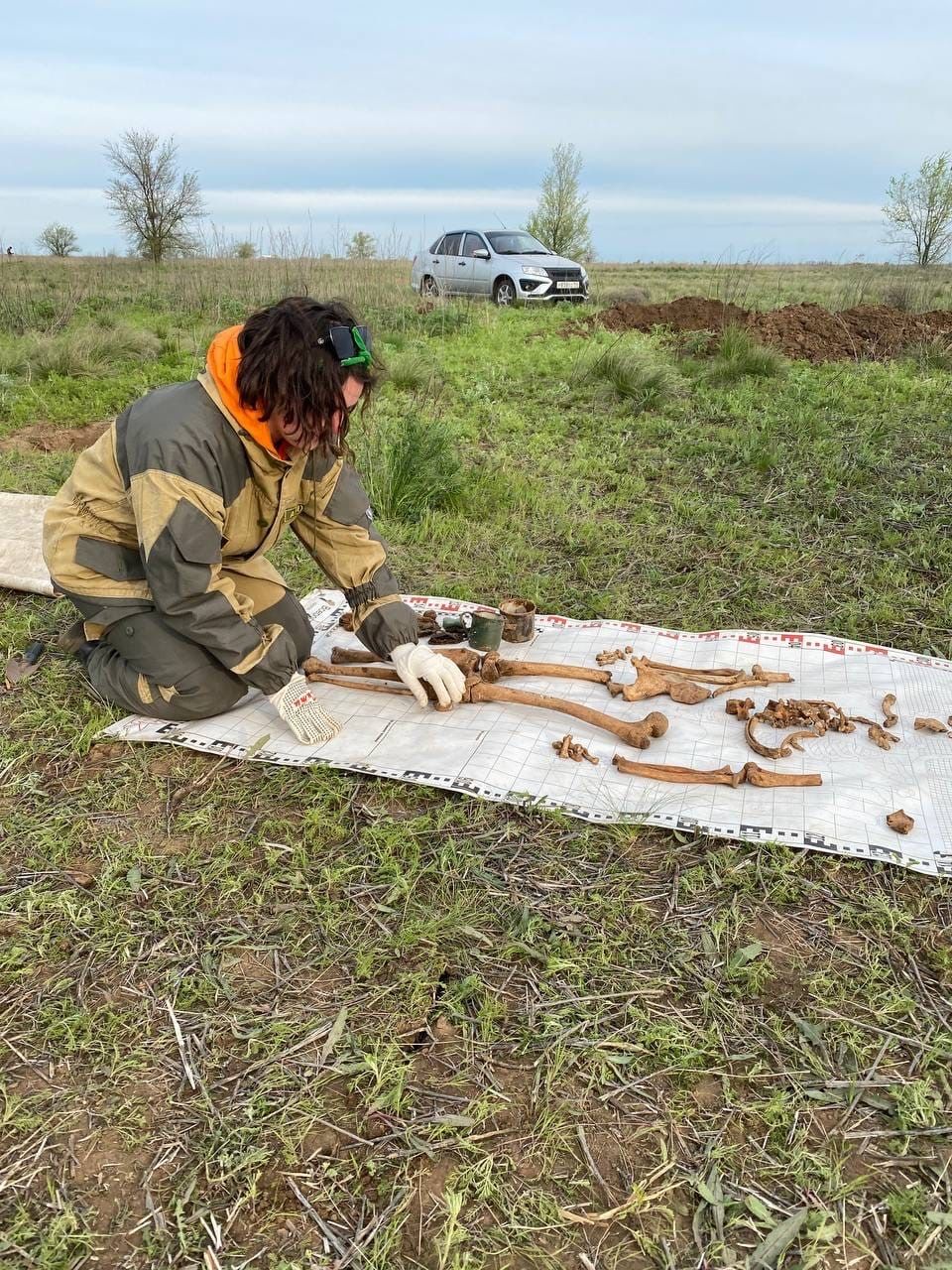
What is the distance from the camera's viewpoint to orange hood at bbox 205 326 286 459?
2422 mm

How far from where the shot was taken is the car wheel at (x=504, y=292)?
12.2 meters

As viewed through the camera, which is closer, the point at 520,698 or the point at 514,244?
the point at 520,698

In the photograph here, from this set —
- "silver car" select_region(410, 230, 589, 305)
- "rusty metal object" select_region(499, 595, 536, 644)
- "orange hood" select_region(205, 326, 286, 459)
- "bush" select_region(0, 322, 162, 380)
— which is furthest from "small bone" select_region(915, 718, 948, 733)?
"silver car" select_region(410, 230, 589, 305)

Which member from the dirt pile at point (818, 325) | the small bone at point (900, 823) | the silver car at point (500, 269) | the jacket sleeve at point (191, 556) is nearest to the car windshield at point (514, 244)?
the silver car at point (500, 269)

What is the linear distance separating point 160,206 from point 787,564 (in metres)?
24.7

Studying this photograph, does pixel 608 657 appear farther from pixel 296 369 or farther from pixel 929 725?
pixel 296 369

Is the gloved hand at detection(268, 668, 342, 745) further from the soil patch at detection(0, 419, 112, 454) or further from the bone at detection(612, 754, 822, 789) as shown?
the soil patch at detection(0, 419, 112, 454)

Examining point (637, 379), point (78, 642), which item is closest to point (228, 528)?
point (78, 642)

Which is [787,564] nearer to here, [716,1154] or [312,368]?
[312,368]

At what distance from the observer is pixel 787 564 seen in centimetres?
410

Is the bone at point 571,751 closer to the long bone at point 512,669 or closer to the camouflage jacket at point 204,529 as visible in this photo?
the long bone at point 512,669

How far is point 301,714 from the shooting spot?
2732mm

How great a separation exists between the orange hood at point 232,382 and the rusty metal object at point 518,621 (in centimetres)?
124

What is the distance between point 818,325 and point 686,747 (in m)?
6.93
